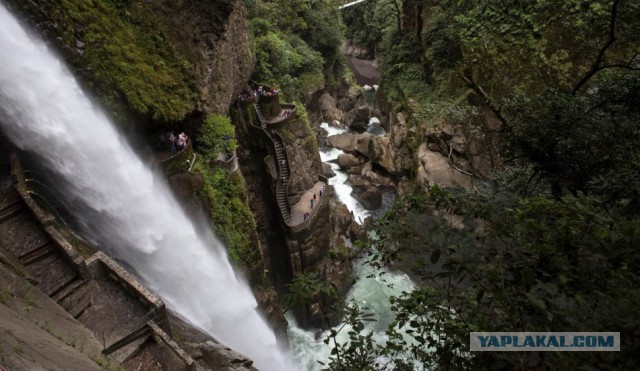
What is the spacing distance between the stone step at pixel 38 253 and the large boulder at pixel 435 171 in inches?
610

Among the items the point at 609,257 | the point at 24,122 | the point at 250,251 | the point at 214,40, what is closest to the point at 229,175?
the point at 250,251

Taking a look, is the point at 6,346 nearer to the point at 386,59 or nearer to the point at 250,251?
the point at 250,251

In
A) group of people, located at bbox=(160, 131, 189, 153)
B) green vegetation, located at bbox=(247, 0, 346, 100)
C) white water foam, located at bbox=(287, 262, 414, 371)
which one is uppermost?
green vegetation, located at bbox=(247, 0, 346, 100)

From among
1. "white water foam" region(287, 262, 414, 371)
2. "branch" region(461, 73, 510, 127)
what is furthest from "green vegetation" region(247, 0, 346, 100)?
"branch" region(461, 73, 510, 127)

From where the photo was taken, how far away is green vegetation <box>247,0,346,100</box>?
2397cm

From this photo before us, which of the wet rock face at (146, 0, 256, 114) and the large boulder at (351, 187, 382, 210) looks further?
the large boulder at (351, 187, 382, 210)

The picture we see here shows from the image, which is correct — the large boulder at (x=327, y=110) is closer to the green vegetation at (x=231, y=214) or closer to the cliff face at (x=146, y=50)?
the cliff face at (x=146, y=50)

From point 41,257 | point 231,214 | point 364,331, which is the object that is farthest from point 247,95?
point 41,257

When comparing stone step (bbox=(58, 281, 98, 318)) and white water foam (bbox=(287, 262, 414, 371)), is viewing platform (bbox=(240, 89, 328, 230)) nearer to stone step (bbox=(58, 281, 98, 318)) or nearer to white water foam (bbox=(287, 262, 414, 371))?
white water foam (bbox=(287, 262, 414, 371))

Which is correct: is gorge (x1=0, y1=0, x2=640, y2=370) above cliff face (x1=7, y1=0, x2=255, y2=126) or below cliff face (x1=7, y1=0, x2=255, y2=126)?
below

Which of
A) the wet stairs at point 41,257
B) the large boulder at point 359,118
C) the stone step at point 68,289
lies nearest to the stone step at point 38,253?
the wet stairs at point 41,257

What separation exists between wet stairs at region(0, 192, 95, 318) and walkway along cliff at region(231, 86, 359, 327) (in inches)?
427

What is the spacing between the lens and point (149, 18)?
488 inches

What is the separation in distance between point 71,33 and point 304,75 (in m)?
21.4
